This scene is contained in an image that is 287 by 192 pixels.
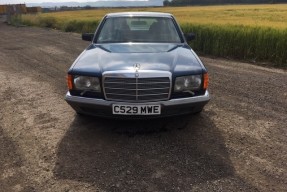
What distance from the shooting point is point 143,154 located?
4062mm

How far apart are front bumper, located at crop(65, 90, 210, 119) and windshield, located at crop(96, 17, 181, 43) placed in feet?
5.16

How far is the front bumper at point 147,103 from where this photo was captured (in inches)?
169

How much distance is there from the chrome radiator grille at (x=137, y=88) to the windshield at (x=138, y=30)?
1.53m

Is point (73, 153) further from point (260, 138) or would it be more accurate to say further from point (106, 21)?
point (106, 21)

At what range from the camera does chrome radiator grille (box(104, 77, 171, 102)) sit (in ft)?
13.9

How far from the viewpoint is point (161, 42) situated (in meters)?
5.61

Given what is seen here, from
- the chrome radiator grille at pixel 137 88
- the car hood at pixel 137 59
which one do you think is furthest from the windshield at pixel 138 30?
the chrome radiator grille at pixel 137 88

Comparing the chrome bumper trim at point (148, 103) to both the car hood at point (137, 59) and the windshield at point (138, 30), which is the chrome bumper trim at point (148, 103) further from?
the windshield at point (138, 30)

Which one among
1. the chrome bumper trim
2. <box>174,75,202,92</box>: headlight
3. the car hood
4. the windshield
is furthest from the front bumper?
the windshield

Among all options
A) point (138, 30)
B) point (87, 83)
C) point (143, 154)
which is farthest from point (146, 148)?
point (138, 30)

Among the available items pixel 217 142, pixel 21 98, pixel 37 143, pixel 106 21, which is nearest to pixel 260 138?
pixel 217 142

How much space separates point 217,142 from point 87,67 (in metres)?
1.89

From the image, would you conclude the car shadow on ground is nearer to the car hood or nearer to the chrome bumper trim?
the chrome bumper trim

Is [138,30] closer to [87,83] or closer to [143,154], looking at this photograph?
[87,83]
